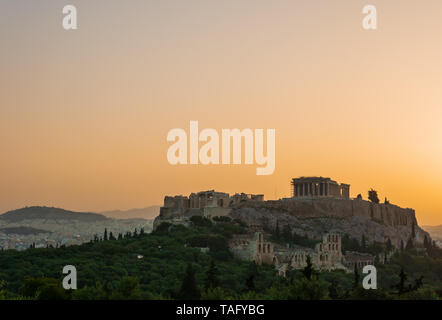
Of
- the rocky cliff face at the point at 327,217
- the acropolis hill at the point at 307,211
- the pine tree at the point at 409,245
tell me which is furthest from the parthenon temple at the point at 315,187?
the pine tree at the point at 409,245

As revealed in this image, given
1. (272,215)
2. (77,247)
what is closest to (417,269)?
(272,215)

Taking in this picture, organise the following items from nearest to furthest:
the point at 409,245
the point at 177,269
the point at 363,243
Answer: the point at 177,269
the point at 363,243
the point at 409,245

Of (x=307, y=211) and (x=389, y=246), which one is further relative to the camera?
(x=307, y=211)

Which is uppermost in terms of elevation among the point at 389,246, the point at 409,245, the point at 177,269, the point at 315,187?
the point at 315,187

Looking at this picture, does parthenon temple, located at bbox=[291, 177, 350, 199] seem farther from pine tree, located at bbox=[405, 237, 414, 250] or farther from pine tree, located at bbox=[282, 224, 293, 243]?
pine tree, located at bbox=[282, 224, 293, 243]

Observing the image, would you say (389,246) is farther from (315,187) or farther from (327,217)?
(315,187)

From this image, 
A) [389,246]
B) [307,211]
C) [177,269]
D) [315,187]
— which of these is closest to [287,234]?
[307,211]

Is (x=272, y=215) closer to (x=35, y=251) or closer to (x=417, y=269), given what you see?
(x=417, y=269)

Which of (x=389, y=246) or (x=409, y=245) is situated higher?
(x=409, y=245)
